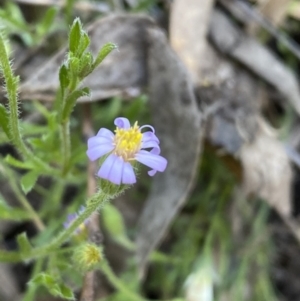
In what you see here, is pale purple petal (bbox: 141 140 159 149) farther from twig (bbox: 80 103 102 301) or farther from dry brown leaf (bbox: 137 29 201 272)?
dry brown leaf (bbox: 137 29 201 272)

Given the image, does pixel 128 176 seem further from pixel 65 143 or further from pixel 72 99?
pixel 65 143

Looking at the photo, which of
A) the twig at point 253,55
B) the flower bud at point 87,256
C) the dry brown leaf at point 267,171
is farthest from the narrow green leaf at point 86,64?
the twig at point 253,55

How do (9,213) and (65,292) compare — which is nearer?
(65,292)

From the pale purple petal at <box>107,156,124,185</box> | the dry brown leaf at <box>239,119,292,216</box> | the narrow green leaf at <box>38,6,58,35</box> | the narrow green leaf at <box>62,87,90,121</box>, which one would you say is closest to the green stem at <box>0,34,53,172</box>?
the narrow green leaf at <box>62,87,90,121</box>

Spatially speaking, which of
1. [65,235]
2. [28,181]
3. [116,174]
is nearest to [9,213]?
[28,181]

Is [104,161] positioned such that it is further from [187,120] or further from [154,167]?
[187,120]

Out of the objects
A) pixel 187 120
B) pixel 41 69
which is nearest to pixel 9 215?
pixel 41 69

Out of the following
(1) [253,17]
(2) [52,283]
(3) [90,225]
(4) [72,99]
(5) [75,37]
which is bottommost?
(3) [90,225]
